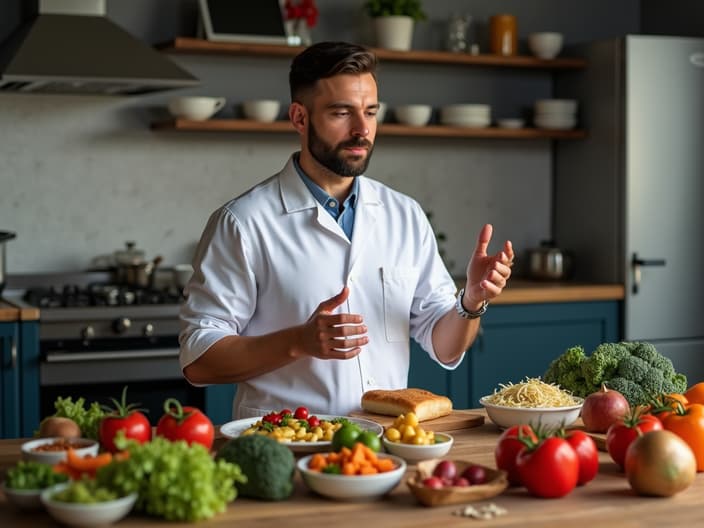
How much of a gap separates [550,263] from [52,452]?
11.3 ft

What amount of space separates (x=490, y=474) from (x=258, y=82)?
10.6 ft

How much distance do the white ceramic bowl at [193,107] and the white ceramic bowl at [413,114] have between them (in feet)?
2.68

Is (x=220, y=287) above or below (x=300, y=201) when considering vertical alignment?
below

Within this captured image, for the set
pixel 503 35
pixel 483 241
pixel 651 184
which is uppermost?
pixel 503 35

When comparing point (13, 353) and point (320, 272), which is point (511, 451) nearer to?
point (320, 272)

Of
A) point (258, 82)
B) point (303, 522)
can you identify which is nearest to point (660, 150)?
point (258, 82)

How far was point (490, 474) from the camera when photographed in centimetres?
192

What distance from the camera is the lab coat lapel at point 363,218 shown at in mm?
2766

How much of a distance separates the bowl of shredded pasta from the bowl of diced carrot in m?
0.47

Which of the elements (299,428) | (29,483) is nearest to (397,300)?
(299,428)

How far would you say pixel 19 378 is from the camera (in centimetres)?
395

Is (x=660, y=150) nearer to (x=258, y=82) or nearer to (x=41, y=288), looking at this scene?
(x=258, y=82)

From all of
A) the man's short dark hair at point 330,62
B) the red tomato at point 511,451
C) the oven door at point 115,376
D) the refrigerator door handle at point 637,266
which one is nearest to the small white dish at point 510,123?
the refrigerator door handle at point 637,266

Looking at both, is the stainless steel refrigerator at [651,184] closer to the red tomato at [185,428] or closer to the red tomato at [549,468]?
the red tomato at [549,468]
